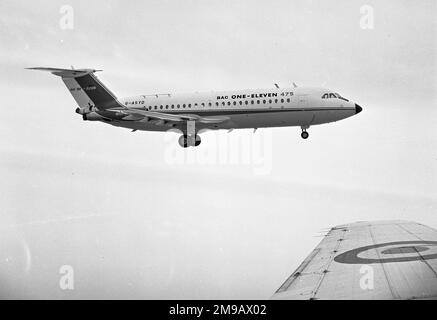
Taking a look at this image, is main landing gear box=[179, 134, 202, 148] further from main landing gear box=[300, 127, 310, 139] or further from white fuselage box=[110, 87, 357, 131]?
main landing gear box=[300, 127, 310, 139]

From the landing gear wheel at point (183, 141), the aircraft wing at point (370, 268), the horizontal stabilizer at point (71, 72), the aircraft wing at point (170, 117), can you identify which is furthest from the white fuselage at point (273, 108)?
the aircraft wing at point (370, 268)

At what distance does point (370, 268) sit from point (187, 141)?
35011mm

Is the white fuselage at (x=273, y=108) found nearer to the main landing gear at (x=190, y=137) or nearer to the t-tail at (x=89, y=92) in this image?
the main landing gear at (x=190, y=137)

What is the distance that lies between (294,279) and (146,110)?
40.4m

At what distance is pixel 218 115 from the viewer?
51.6 meters

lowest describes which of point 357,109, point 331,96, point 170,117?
point 170,117

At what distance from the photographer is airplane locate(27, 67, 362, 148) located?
4997cm

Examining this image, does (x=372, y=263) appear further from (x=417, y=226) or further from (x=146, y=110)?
(x=146, y=110)

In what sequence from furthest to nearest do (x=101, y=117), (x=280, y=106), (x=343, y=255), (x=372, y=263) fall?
(x=101, y=117) → (x=280, y=106) → (x=343, y=255) → (x=372, y=263)

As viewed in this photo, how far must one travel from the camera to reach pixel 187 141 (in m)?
50.8

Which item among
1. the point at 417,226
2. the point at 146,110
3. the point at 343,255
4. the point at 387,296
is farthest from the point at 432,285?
the point at 146,110

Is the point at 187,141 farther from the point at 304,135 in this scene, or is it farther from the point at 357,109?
the point at 357,109

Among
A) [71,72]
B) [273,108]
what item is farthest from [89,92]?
[273,108]

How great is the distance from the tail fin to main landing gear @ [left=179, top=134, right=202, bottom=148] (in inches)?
359
